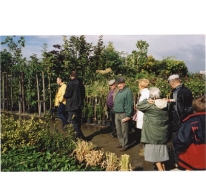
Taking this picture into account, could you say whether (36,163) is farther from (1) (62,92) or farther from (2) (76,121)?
(1) (62,92)

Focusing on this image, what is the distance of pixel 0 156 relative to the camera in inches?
185

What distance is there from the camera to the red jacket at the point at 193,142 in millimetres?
3971

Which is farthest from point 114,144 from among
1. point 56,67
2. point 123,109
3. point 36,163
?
point 56,67

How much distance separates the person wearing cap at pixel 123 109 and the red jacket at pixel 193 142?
7.21 ft

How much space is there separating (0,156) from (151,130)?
2727mm

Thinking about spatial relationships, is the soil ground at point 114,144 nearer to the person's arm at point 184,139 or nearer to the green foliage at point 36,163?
the green foliage at point 36,163

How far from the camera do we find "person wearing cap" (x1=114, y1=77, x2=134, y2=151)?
6258mm

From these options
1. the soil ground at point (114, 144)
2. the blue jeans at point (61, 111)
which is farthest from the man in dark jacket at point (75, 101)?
the blue jeans at point (61, 111)

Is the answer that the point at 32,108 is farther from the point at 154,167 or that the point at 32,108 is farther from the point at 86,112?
the point at 154,167

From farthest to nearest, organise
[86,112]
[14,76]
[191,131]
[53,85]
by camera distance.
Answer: [14,76], [53,85], [86,112], [191,131]

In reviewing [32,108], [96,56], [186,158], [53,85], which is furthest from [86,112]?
[186,158]

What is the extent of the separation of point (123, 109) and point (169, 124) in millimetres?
1430

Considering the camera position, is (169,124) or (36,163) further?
(169,124)

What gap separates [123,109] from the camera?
249 inches
